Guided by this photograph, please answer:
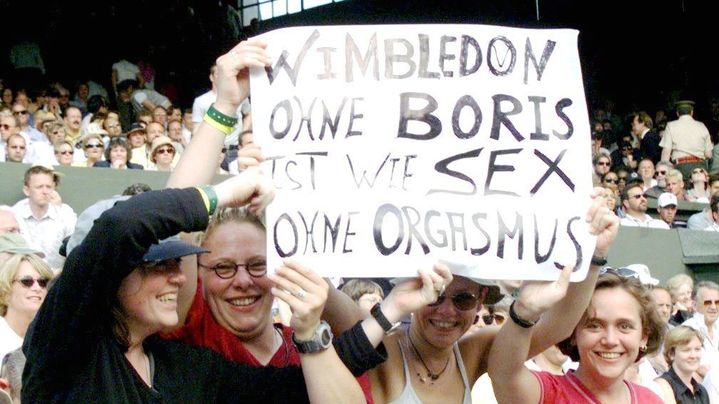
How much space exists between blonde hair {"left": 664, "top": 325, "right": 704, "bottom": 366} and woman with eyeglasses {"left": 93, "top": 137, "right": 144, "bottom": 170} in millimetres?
5040

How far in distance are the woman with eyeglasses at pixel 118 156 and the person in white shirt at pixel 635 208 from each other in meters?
4.97

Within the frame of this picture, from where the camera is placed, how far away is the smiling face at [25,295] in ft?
14.8

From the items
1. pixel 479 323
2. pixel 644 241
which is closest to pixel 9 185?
pixel 479 323

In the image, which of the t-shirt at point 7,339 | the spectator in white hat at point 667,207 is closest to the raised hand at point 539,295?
the t-shirt at point 7,339

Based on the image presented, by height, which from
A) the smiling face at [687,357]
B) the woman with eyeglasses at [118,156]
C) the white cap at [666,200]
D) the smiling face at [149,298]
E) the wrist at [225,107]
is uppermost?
the woman with eyeglasses at [118,156]

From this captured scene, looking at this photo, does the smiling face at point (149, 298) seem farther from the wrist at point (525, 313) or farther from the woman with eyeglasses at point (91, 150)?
the woman with eyeglasses at point (91, 150)

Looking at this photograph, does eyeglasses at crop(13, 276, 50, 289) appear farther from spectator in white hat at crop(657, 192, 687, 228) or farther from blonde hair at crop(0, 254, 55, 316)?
spectator in white hat at crop(657, 192, 687, 228)

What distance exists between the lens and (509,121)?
2730mm

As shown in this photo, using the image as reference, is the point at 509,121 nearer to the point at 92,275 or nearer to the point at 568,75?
the point at 568,75

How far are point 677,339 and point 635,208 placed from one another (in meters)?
5.80

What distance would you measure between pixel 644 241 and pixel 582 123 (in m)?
8.82

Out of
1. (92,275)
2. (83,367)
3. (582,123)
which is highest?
(582,123)

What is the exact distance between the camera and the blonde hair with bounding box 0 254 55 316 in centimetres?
458

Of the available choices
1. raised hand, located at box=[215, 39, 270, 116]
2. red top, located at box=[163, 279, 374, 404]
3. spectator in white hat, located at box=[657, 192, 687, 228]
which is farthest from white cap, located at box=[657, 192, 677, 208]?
raised hand, located at box=[215, 39, 270, 116]
